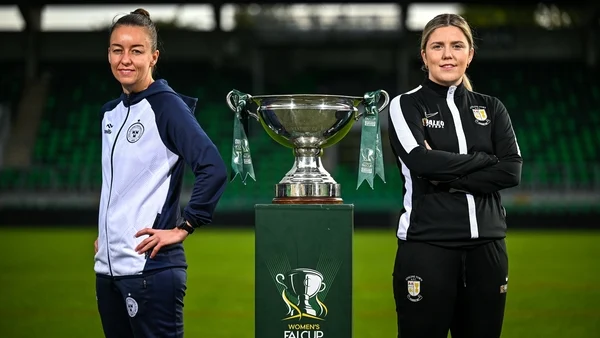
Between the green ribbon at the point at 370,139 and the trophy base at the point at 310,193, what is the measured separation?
0.41 ft

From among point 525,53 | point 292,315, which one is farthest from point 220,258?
point 525,53

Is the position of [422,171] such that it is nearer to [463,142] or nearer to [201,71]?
[463,142]

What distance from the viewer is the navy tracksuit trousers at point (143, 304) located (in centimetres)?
307

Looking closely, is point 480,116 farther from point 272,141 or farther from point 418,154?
point 272,141

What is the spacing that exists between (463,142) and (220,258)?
31.3 ft

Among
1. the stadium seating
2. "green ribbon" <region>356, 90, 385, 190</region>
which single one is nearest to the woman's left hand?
"green ribbon" <region>356, 90, 385, 190</region>

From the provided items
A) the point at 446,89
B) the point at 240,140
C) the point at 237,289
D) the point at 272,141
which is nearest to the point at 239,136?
the point at 240,140

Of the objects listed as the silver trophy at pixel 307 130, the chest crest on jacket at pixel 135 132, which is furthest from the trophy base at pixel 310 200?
the chest crest on jacket at pixel 135 132

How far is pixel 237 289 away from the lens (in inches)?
370

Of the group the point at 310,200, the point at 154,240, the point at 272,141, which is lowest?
the point at 154,240

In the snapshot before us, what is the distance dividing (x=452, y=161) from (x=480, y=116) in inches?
9.2

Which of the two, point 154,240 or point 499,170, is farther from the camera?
point 499,170

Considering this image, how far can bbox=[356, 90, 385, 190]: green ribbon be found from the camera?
3572 millimetres

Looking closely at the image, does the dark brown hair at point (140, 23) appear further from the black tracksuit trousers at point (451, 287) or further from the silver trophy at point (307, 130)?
the black tracksuit trousers at point (451, 287)
